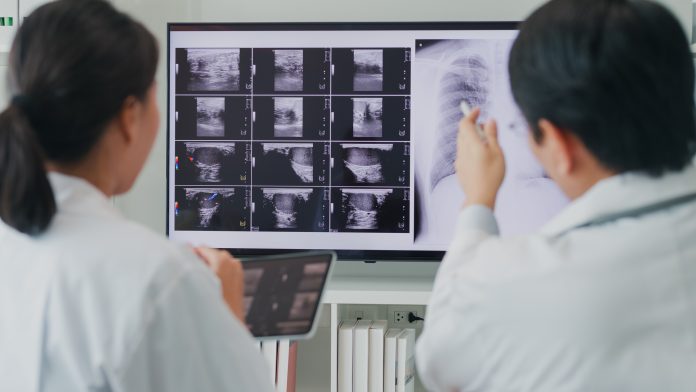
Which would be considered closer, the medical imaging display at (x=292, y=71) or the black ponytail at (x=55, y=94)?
the black ponytail at (x=55, y=94)

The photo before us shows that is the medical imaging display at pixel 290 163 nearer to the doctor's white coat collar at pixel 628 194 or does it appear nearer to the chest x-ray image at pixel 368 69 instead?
the chest x-ray image at pixel 368 69

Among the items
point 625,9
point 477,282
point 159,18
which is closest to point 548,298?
point 477,282

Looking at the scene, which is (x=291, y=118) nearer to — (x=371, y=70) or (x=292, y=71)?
(x=292, y=71)

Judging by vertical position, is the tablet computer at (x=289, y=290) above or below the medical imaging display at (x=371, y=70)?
below

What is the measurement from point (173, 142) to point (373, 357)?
0.95 meters

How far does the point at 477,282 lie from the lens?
1.04m

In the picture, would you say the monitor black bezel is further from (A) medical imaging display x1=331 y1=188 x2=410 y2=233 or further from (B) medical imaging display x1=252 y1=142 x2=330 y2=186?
(B) medical imaging display x1=252 y1=142 x2=330 y2=186

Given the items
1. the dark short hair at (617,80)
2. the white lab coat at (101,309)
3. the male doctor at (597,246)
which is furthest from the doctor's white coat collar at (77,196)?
the dark short hair at (617,80)

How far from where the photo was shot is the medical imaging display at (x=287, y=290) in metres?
1.29

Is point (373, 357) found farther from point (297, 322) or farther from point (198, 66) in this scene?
point (297, 322)

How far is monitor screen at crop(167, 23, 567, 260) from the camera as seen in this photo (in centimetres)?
279

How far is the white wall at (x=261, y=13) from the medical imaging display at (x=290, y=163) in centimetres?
42

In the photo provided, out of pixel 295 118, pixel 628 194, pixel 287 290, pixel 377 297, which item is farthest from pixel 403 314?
pixel 628 194

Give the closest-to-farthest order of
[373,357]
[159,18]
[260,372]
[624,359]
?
[624,359] < [260,372] < [373,357] < [159,18]
